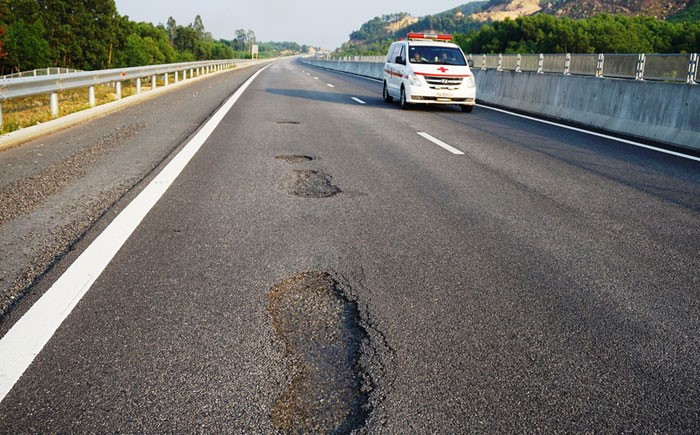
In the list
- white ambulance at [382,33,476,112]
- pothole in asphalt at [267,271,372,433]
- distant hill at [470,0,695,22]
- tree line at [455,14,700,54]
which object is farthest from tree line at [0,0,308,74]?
distant hill at [470,0,695,22]

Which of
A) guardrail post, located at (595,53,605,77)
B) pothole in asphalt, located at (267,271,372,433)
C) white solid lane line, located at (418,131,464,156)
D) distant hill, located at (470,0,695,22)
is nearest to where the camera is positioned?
pothole in asphalt, located at (267,271,372,433)

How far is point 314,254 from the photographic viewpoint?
4332 millimetres

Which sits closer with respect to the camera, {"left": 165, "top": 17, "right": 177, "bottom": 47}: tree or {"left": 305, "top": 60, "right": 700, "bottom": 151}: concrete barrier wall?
{"left": 305, "top": 60, "right": 700, "bottom": 151}: concrete barrier wall

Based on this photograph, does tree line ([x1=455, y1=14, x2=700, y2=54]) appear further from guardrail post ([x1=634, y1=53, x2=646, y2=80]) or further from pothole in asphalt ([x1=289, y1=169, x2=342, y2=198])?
pothole in asphalt ([x1=289, y1=169, x2=342, y2=198])

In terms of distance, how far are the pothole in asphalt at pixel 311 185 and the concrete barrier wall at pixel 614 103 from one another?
6.73 metres

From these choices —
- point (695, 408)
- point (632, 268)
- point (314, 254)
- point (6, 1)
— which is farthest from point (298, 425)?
point (6, 1)

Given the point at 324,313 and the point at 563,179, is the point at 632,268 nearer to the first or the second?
the point at 324,313

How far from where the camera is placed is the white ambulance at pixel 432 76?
15602 millimetres

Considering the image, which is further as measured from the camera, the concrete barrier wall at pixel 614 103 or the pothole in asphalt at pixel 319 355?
the concrete barrier wall at pixel 614 103

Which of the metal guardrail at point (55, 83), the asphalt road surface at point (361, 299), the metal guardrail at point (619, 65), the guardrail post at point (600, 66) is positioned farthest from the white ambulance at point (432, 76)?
the asphalt road surface at point (361, 299)

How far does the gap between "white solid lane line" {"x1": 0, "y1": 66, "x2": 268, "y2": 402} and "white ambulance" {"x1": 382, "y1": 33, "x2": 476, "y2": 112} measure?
1075cm

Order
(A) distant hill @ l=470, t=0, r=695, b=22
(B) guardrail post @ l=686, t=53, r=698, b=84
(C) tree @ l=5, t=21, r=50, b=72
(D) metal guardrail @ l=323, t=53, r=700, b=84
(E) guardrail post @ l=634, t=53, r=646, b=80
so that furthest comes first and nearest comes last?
1. (A) distant hill @ l=470, t=0, r=695, b=22
2. (C) tree @ l=5, t=21, r=50, b=72
3. (E) guardrail post @ l=634, t=53, r=646, b=80
4. (D) metal guardrail @ l=323, t=53, r=700, b=84
5. (B) guardrail post @ l=686, t=53, r=698, b=84

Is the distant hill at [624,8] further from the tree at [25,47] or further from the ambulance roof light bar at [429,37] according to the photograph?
the ambulance roof light bar at [429,37]

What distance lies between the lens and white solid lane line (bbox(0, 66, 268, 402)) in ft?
8.95
